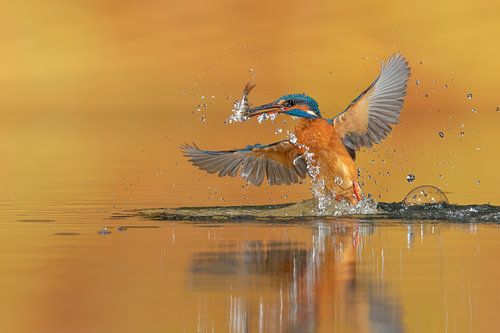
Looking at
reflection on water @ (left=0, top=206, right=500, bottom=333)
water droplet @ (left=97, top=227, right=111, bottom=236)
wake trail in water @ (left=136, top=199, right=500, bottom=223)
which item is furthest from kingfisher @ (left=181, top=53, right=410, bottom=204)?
water droplet @ (left=97, top=227, right=111, bottom=236)

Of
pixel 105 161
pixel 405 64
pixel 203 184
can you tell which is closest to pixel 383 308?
pixel 405 64

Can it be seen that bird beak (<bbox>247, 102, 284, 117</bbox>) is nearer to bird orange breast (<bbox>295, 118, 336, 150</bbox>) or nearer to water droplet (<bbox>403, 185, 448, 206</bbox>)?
bird orange breast (<bbox>295, 118, 336, 150</bbox>)

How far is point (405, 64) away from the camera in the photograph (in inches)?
548

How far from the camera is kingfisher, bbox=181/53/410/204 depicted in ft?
43.5

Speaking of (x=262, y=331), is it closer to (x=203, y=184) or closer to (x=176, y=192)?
(x=176, y=192)

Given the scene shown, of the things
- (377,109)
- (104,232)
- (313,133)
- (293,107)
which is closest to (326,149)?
(313,133)

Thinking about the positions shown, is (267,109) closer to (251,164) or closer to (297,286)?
(251,164)

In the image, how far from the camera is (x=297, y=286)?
7844 millimetres

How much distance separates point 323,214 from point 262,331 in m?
6.46

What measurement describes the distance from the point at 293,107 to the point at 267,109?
0.26 metres

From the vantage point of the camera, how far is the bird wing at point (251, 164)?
557 inches

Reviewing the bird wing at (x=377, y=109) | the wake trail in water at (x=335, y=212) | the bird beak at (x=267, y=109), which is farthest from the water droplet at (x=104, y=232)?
the bird wing at (x=377, y=109)

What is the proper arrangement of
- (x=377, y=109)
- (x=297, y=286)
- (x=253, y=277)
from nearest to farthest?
(x=297, y=286)
(x=253, y=277)
(x=377, y=109)

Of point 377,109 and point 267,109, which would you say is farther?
point 377,109
